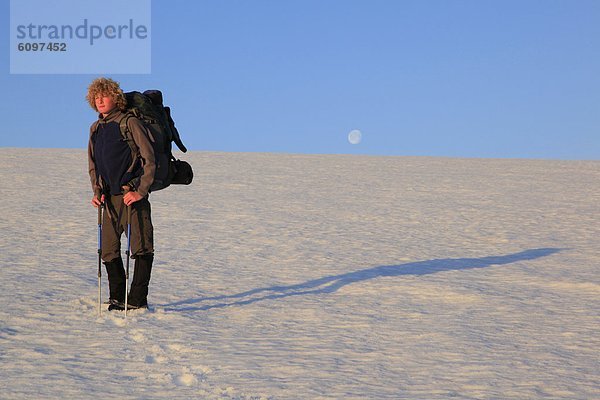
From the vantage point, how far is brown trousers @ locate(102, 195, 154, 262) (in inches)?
259

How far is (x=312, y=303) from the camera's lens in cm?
778

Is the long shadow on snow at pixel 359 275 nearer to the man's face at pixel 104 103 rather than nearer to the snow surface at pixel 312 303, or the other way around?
the snow surface at pixel 312 303

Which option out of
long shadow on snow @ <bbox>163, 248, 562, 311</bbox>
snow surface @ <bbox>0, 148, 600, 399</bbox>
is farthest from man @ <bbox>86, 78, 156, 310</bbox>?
long shadow on snow @ <bbox>163, 248, 562, 311</bbox>

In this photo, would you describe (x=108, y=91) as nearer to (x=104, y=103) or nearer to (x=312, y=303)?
(x=104, y=103)

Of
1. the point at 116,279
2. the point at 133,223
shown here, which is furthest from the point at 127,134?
the point at 116,279

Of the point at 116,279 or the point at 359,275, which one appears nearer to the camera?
the point at 116,279

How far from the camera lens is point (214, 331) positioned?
6.37 metres

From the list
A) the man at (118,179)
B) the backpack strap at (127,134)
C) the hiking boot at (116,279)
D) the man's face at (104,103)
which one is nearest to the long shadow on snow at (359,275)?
the hiking boot at (116,279)

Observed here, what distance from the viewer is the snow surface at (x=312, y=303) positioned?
199 inches

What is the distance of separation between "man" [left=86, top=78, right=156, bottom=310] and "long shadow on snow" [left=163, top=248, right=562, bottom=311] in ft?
2.16

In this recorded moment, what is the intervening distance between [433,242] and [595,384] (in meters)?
7.44

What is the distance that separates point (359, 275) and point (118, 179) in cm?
385

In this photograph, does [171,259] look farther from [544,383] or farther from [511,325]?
[544,383]

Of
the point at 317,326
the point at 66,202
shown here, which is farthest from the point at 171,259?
the point at 66,202
